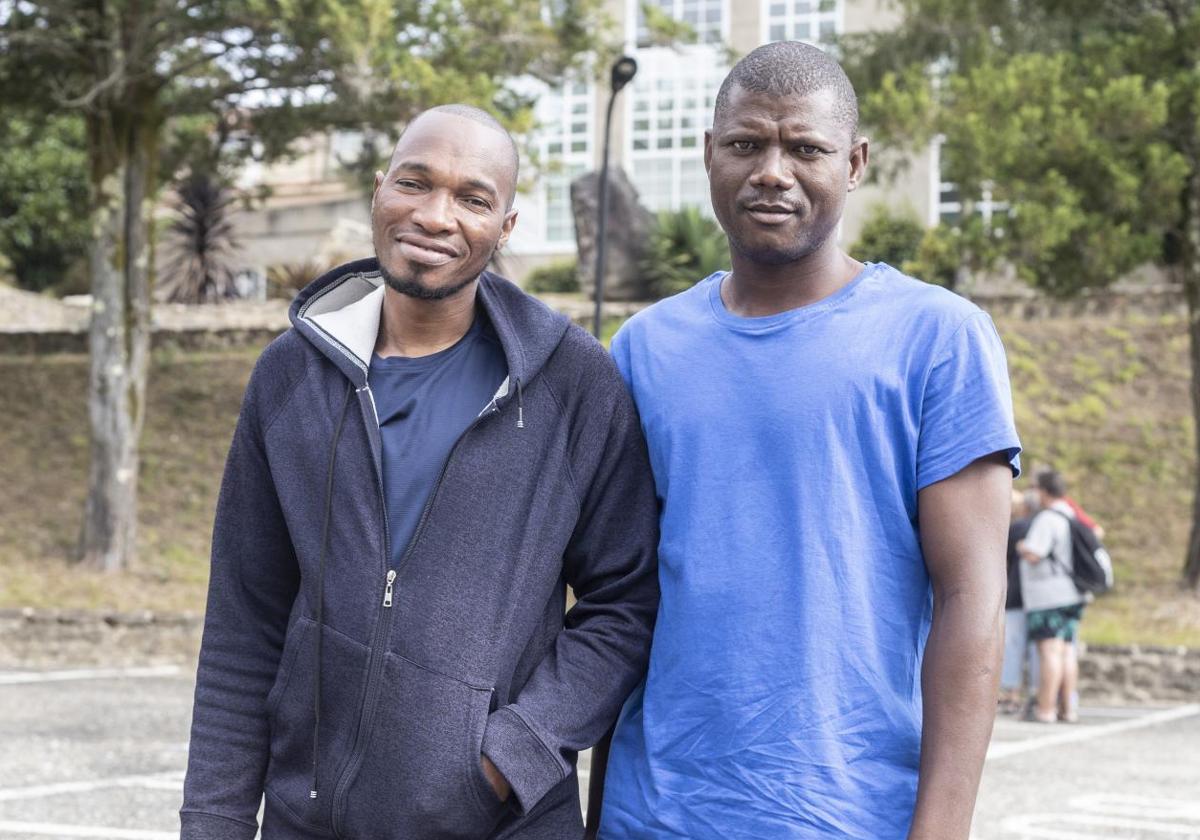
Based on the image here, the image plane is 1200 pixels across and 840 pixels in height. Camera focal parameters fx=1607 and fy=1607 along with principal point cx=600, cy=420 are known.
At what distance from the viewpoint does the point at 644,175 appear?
38.9 meters

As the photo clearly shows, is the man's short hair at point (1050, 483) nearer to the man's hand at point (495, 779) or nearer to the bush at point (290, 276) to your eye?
the man's hand at point (495, 779)

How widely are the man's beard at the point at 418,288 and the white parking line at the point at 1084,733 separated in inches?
320

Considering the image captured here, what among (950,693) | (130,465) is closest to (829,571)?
(950,693)

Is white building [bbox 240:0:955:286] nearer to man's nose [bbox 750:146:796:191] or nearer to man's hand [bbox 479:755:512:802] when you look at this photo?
man's nose [bbox 750:146:796:191]

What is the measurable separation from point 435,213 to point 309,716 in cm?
84

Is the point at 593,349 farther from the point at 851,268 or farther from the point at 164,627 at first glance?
the point at 164,627

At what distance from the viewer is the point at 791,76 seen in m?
2.58

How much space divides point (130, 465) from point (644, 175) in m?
22.3

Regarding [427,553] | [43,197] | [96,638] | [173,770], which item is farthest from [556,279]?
[427,553]

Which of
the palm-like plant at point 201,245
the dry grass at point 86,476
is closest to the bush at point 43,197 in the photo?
the palm-like plant at point 201,245

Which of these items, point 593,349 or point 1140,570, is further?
point 1140,570

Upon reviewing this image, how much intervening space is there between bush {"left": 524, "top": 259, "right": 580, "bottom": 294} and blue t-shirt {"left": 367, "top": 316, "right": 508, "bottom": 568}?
2816 centimetres

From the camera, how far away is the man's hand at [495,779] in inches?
98.9

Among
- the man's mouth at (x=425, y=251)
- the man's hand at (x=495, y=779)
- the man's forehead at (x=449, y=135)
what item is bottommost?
the man's hand at (x=495, y=779)
